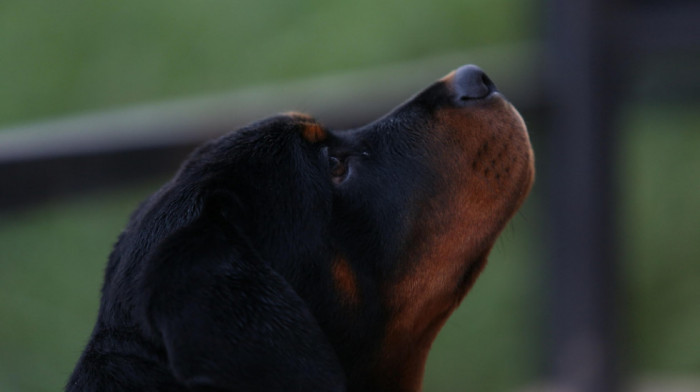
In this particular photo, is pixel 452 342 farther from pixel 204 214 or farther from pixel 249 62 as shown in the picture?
pixel 204 214

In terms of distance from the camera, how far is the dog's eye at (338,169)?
2.72 m

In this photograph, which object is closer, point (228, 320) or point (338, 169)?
point (228, 320)

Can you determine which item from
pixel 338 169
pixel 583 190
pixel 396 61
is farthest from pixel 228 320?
pixel 396 61

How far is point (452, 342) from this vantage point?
6.53 metres

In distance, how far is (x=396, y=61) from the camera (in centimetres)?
755

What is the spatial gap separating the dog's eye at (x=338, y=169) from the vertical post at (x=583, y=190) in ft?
7.32

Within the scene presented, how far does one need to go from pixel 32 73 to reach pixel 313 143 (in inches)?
128

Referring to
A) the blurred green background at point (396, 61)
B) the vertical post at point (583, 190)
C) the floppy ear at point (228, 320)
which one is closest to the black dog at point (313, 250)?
the floppy ear at point (228, 320)

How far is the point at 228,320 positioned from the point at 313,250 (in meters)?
0.43

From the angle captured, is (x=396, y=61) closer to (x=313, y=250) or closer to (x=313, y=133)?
(x=313, y=133)

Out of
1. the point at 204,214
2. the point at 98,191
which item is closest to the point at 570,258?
the point at 98,191

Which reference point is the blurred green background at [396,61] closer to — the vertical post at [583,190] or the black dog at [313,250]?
the vertical post at [583,190]

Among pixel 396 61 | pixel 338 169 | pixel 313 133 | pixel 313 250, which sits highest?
pixel 313 133

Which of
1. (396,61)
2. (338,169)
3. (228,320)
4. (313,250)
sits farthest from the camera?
(396,61)
